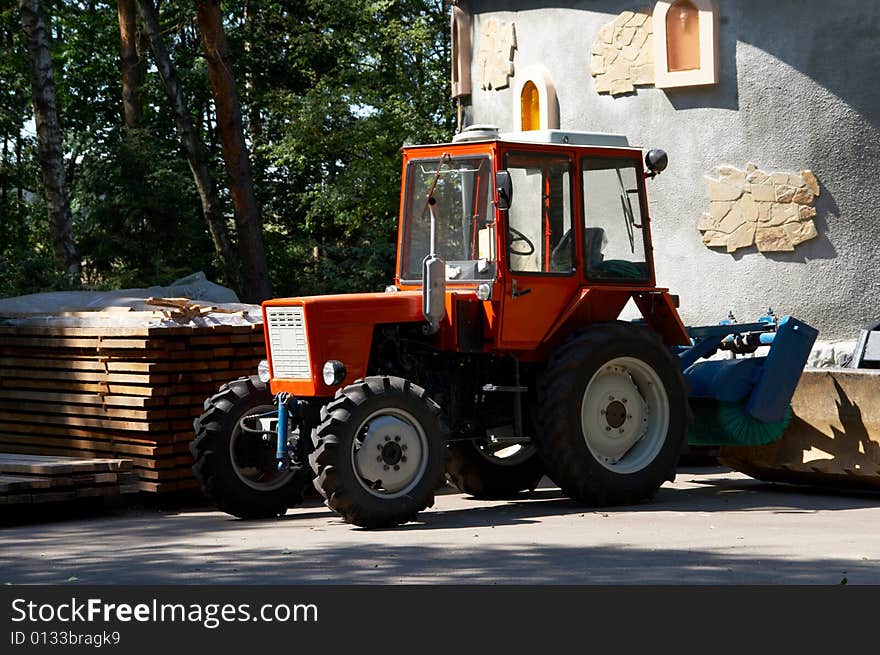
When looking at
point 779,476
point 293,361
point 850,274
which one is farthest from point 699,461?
point 293,361

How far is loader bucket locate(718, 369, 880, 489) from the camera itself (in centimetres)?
1204

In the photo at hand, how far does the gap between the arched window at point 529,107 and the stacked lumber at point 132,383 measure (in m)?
8.26

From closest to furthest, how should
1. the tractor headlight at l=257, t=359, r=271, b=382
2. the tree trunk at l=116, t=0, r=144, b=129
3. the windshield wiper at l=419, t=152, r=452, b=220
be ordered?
the tractor headlight at l=257, t=359, r=271, b=382, the windshield wiper at l=419, t=152, r=452, b=220, the tree trunk at l=116, t=0, r=144, b=129

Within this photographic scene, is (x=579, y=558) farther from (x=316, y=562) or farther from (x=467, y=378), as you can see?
(x=467, y=378)

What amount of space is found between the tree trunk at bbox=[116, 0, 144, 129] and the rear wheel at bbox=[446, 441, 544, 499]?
755 inches

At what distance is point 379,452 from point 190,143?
15.8m

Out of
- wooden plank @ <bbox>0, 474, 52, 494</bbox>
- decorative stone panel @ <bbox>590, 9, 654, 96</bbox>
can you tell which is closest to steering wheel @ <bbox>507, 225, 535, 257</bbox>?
wooden plank @ <bbox>0, 474, 52, 494</bbox>

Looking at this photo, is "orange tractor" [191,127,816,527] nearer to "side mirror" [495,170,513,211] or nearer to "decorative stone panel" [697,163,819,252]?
"side mirror" [495,170,513,211]

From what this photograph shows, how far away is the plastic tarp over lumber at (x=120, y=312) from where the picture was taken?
41.2 ft

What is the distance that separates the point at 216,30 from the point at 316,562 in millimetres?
15007

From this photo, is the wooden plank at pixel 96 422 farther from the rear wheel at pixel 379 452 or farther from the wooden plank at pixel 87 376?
the rear wheel at pixel 379 452

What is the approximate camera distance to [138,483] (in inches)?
479

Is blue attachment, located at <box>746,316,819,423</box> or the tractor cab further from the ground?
the tractor cab
